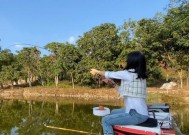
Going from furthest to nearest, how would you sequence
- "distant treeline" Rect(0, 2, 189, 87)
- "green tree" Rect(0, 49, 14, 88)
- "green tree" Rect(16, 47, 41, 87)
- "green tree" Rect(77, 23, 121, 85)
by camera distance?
1. "green tree" Rect(16, 47, 41, 87)
2. "green tree" Rect(0, 49, 14, 88)
3. "green tree" Rect(77, 23, 121, 85)
4. "distant treeline" Rect(0, 2, 189, 87)

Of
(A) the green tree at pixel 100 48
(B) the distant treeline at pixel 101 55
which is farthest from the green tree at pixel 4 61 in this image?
(A) the green tree at pixel 100 48

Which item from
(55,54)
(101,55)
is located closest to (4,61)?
Answer: (55,54)

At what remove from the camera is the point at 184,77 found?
3916 cm

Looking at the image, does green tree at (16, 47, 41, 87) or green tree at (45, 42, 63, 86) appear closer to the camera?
green tree at (45, 42, 63, 86)

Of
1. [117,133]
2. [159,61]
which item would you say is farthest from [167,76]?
[117,133]

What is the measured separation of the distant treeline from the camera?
3025cm

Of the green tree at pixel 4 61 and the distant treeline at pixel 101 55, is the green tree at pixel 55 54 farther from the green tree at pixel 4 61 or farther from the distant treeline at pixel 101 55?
the green tree at pixel 4 61

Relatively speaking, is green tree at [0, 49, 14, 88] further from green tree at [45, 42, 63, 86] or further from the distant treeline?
green tree at [45, 42, 63, 86]

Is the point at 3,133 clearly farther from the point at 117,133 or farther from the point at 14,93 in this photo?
the point at 14,93

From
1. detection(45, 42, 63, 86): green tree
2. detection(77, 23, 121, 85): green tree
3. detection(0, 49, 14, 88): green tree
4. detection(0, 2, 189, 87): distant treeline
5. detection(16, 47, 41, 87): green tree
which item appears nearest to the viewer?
detection(0, 2, 189, 87): distant treeline

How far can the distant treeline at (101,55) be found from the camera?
30.2 m

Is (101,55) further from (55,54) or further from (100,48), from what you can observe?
(55,54)

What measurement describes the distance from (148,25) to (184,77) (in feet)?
37.8

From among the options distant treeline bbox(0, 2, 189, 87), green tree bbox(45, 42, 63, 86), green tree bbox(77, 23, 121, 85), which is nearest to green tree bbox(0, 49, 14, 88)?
distant treeline bbox(0, 2, 189, 87)
